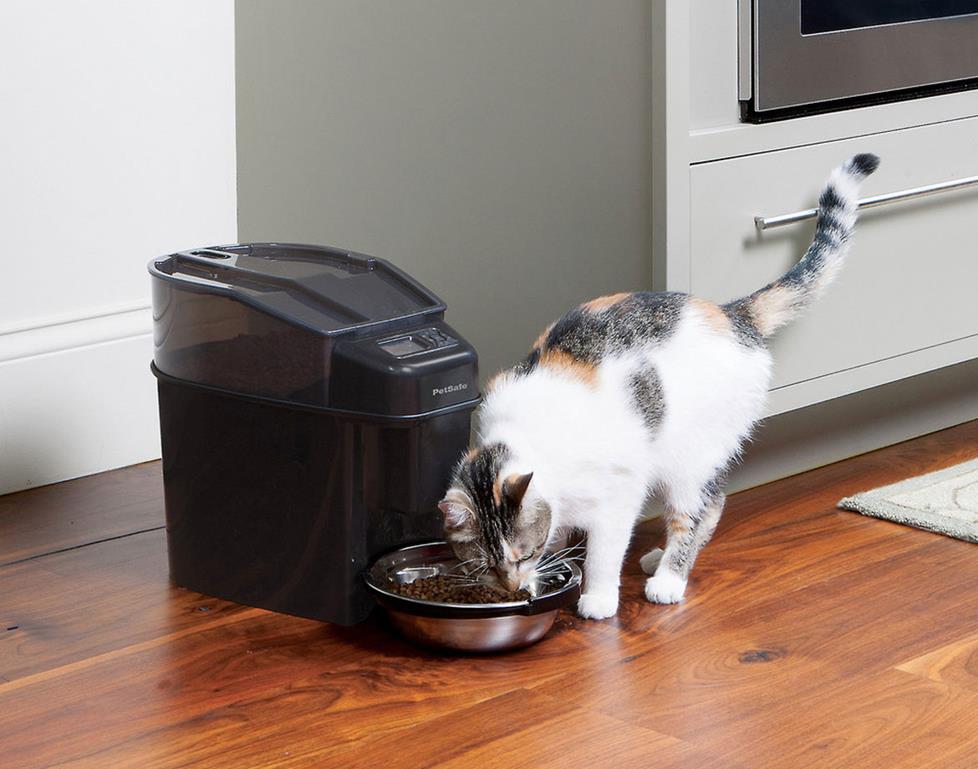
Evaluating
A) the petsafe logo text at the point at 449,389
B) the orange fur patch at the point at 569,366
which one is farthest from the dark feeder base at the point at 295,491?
the orange fur patch at the point at 569,366

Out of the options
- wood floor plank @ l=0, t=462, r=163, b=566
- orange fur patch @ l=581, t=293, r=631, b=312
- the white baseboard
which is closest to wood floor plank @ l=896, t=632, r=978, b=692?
orange fur patch @ l=581, t=293, r=631, b=312

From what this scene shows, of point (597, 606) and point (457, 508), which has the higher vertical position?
point (457, 508)

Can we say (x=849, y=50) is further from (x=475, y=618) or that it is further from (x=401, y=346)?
(x=475, y=618)

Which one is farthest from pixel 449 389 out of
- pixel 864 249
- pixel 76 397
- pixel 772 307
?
pixel 76 397

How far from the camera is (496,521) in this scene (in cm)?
151

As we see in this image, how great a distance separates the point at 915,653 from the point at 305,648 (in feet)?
2.21

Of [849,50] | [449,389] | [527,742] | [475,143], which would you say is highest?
[849,50]

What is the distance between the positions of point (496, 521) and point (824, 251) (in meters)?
0.63

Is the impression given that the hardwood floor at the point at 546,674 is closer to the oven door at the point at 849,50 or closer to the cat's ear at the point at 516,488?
the cat's ear at the point at 516,488

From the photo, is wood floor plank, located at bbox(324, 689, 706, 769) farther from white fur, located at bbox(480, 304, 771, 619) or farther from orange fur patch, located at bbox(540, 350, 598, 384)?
orange fur patch, located at bbox(540, 350, 598, 384)

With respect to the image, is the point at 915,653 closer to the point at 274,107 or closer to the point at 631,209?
the point at 631,209

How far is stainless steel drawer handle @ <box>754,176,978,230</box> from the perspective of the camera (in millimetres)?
1824

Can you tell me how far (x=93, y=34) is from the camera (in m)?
2.14

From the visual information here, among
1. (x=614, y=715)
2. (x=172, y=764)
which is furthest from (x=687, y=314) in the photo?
(x=172, y=764)
